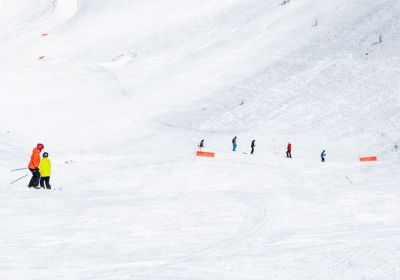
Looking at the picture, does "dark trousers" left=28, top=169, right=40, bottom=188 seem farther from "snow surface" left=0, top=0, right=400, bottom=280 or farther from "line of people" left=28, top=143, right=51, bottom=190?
"snow surface" left=0, top=0, right=400, bottom=280

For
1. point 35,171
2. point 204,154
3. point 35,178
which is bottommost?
point 35,178

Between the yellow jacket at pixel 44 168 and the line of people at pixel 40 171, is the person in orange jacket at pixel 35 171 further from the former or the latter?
the yellow jacket at pixel 44 168

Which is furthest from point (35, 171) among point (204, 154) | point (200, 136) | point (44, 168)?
point (200, 136)

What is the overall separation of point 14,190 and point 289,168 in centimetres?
1133

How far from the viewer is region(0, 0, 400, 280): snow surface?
1070cm

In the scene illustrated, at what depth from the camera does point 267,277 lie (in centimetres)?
882

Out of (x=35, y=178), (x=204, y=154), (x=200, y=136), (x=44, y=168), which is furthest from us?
(x=200, y=136)

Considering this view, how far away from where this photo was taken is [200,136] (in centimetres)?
3353

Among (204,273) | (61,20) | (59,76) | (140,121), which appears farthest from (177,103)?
(204,273)

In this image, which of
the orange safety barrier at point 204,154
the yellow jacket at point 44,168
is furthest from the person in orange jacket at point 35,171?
the orange safety barrier at point 204,154

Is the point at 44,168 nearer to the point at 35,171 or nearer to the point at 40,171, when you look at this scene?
the point at 40,171

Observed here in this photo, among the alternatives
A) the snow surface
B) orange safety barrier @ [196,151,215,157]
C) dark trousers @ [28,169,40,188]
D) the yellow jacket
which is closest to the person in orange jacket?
A: dark trousers @ [28,169,40,188]

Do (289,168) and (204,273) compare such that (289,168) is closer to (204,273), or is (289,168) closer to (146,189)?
(146,189)

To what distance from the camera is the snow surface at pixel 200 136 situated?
1070cm
